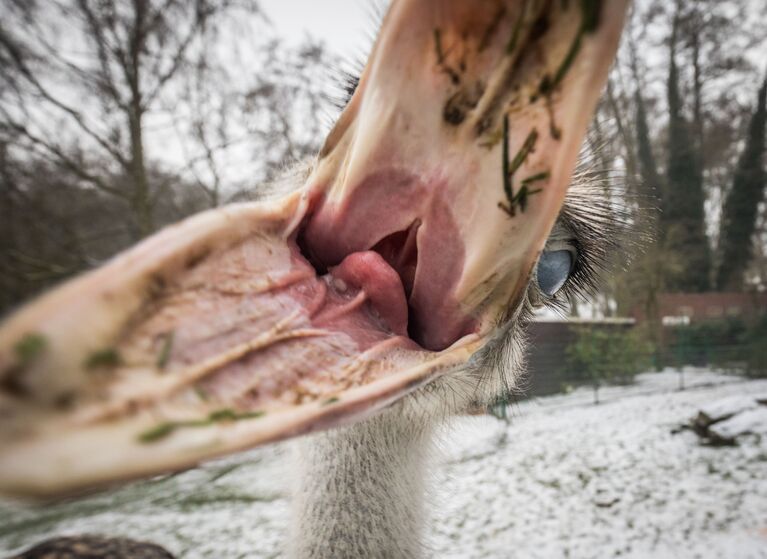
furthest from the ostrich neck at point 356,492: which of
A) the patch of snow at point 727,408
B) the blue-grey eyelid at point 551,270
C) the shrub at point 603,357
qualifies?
the shrub at point 603,357

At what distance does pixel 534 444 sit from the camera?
19.8 feet

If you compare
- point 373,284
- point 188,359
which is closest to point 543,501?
point 373,284

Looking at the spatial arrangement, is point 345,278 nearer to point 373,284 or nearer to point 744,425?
point 373,284

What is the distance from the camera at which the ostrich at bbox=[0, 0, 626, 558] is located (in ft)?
1.60

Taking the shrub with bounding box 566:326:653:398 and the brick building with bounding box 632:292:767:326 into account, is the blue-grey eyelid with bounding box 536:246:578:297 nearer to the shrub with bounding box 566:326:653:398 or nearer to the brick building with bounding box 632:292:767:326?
the shrub with bounding box 566:326:653:398

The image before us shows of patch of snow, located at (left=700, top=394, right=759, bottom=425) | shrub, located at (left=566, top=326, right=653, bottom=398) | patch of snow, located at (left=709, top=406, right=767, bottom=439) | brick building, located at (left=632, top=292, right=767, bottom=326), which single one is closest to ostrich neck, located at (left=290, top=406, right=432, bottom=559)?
patch of snow, located at (left=709, top=406, right=767, bottom=439)

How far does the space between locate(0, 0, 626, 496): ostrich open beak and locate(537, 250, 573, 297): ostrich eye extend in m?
0.62

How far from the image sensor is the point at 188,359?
0.62 metres

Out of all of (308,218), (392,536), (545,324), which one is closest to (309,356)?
(308,218)

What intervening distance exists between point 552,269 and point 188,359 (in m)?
1.21

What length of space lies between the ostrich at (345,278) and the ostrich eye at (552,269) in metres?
0.56

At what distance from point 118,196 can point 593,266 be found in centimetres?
597

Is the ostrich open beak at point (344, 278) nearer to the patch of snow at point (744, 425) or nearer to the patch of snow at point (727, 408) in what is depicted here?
the patch of snow at point (744, 425)

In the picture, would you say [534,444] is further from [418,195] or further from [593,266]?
[418,195]
